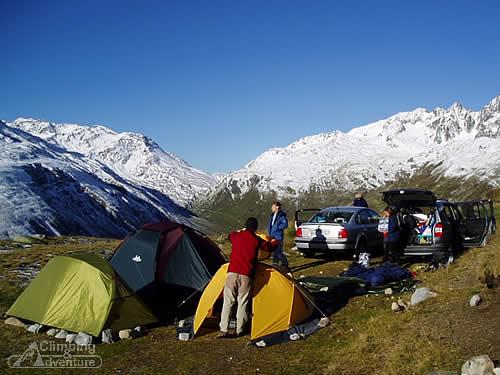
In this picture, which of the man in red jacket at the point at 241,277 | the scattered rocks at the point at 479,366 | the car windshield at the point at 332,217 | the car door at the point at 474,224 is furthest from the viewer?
the car windshield at the point at 332,217

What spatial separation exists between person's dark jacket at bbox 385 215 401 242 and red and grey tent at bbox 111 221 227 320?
6033 millimetres

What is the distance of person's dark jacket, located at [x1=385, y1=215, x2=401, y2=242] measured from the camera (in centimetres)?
1662

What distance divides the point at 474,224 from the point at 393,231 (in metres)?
3.53

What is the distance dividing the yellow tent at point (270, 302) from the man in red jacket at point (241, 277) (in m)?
0.32

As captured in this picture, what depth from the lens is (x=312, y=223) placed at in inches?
769

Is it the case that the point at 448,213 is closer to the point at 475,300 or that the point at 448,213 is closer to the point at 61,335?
the point at 475,300

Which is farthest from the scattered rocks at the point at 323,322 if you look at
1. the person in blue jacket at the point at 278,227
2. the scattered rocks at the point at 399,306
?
the person in blue jacket at the point at 278,227

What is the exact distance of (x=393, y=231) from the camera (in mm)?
16750

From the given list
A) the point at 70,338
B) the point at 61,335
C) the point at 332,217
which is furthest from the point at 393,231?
the point at 61,335

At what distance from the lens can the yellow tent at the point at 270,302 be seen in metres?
10.8

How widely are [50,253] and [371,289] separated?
16718 millimetres

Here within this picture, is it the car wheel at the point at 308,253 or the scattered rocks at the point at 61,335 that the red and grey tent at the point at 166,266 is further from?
the car wheel at the point at 308,253

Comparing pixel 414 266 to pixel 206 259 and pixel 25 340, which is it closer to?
pixel 206 259

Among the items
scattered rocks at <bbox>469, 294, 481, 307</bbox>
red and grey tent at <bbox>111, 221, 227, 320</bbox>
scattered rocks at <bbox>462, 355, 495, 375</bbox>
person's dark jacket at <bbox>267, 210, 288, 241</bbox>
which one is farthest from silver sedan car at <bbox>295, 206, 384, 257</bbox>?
scattered rocks at <bbox>462, 355, 495, 375</bbox>
